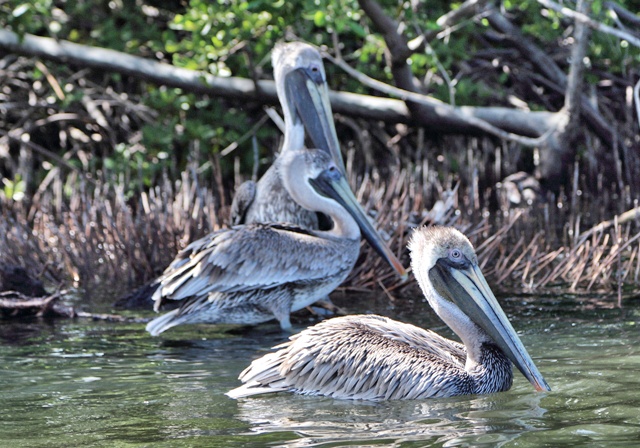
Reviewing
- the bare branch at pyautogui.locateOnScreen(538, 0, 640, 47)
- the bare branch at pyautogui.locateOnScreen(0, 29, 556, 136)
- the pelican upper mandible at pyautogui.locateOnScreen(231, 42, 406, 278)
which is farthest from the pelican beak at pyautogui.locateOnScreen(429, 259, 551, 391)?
the bare branch at pyautogui.locateOnScreen(0, 29, 556, 136)

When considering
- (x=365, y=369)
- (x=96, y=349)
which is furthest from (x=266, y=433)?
(x=96, y=349)

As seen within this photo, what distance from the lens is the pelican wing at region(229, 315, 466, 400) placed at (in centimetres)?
491

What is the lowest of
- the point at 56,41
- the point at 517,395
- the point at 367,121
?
the point at 517,395

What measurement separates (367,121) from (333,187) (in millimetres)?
4979

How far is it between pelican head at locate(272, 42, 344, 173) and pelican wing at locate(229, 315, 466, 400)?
3400 mm

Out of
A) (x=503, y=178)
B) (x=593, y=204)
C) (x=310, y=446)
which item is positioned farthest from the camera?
(x=503, y=178)

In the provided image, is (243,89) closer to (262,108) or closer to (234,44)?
(234,44)

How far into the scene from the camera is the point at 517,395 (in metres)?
4.89

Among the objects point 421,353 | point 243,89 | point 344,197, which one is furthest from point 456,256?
point 243,89

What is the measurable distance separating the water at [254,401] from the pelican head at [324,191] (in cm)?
85

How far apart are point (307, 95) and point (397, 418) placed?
4.33m

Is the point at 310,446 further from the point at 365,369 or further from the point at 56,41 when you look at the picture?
the point at 56,41

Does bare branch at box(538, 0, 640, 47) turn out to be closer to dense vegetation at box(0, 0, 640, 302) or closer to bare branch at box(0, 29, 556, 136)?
dense vegetation at box(0, 0, 640, 302)

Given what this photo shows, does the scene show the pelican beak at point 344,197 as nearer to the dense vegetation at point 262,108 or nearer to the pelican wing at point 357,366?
the dense vegetation at point 262,108
